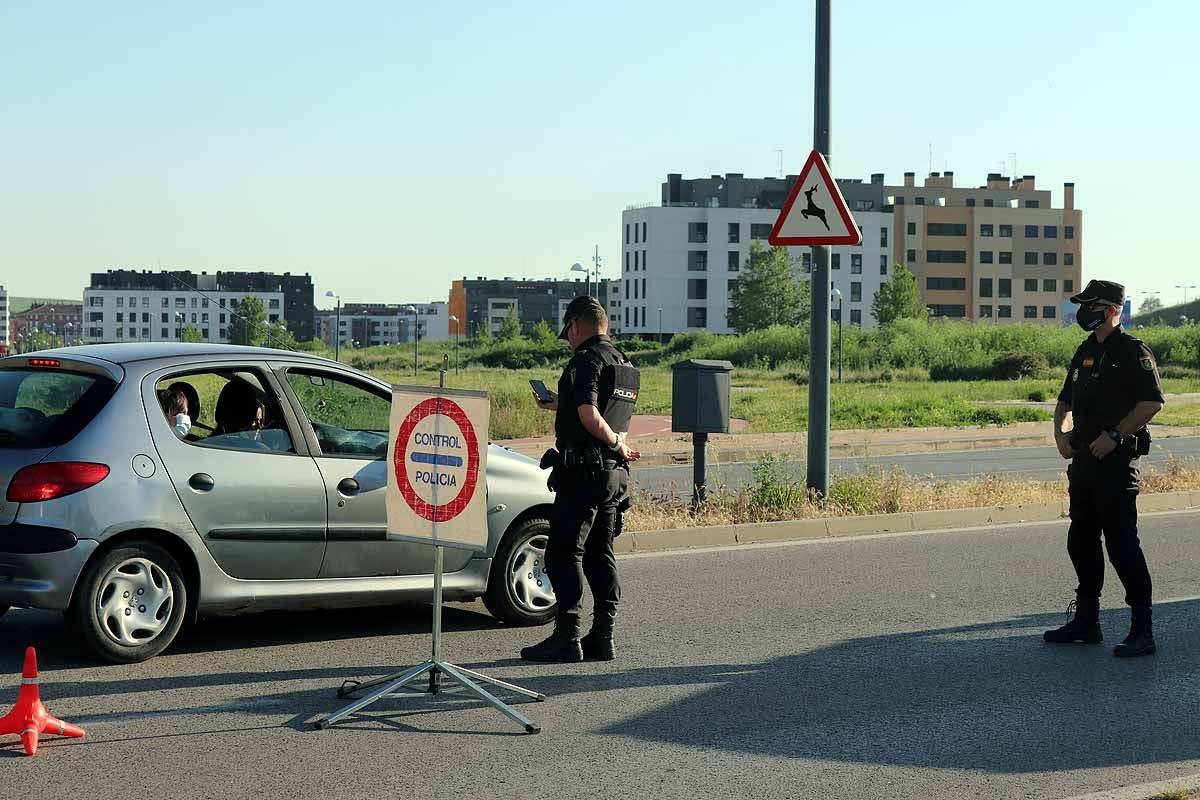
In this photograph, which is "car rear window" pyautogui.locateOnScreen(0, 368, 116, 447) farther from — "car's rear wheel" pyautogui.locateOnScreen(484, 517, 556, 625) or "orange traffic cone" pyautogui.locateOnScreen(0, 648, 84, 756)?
"car's rear wheel" pyautogui.locateOnScreen(484, 517, 556, 625)

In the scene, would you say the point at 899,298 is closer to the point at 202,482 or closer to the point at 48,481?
the point at 202,482

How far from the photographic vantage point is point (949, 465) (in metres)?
22.2

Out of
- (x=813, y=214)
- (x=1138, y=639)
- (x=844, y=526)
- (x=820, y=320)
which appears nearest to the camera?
(x=1138, y=639)

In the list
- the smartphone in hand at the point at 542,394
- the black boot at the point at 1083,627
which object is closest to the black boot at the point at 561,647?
the smartphone in hand at the point at 542,394

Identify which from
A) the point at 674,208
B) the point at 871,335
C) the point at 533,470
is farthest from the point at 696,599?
the point at 674,208

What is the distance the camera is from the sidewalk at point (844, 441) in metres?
23.2

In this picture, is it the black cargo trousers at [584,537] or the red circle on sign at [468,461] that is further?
the black cargo trousers at [584,537]

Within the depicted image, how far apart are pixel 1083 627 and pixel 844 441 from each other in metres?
17.5

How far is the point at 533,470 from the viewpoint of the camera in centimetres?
883

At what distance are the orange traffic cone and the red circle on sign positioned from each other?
1.74 m

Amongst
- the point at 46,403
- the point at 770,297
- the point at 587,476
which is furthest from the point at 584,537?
the point at 770,297

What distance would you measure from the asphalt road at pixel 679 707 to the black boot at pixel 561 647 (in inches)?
4.5

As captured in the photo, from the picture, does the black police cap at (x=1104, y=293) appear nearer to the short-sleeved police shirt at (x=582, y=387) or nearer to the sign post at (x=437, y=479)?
the short-sleeved police shirt at (x=582, y=387)

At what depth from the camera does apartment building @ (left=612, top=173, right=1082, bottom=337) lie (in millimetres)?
138750
